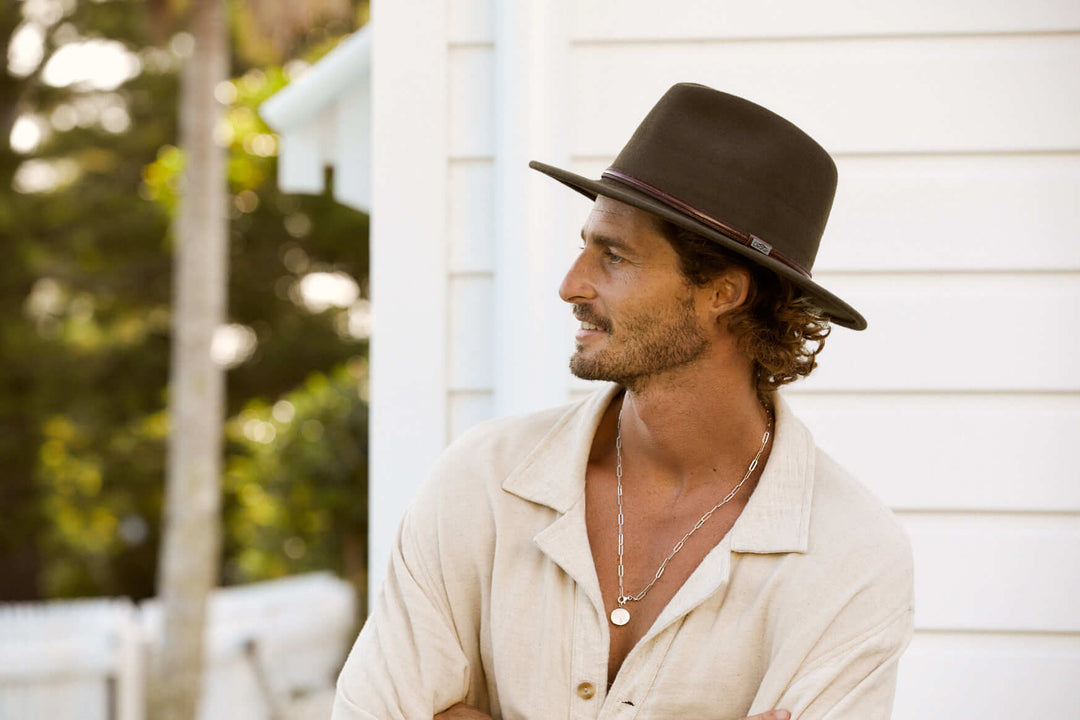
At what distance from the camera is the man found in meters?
1.55

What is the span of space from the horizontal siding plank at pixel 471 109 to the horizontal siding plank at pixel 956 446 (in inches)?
29.8

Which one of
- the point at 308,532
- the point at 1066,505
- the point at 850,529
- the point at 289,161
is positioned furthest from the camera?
the point at 308,532

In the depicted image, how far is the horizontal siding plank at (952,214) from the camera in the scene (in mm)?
2205

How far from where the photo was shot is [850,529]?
1.59 metres

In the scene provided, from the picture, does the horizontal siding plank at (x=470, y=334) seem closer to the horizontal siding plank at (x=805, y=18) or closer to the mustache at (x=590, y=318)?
the horizontal siding plank at (x=805, y=18)

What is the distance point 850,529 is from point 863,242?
2.64 ft

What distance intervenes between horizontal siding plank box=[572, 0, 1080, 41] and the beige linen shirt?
2.95ft

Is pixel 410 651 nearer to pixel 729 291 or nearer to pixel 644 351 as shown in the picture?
pixel 644 351

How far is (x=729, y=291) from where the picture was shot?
5.55 ft

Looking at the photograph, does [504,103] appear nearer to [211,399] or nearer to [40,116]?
[211,399]

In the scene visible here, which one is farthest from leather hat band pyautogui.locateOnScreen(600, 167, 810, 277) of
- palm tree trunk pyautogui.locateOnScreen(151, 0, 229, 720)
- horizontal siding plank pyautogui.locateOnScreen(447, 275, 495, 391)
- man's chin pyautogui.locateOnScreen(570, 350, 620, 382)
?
palm tree trunk pyautogui.locateOnScreen(151, 0, 229, 720)

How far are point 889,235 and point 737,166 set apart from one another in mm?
752

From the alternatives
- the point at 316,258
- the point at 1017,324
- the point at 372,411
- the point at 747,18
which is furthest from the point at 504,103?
the point at 316,258

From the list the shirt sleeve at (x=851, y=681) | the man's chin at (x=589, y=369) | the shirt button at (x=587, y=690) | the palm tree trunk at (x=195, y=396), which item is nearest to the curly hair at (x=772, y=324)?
the man's chin at (x=589, y=369)
